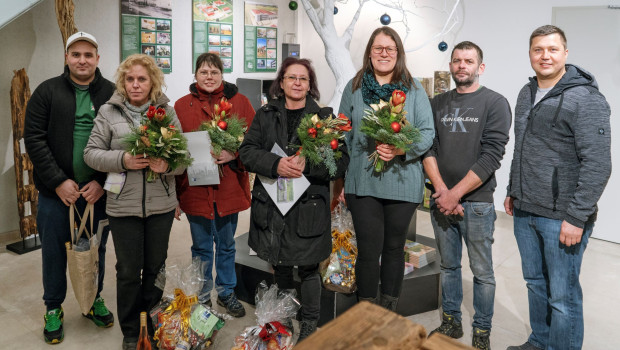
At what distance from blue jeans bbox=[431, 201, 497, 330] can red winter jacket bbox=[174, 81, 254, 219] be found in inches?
45.1

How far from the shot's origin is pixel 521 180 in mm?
2512

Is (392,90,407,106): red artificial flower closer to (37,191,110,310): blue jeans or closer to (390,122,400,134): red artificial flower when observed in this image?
(390,122,400,134): red artificial flower

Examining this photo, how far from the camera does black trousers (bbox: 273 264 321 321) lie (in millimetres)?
2719

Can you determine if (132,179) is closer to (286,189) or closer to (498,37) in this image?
(286,189)

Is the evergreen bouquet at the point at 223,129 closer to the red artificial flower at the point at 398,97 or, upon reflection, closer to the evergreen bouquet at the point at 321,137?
the evergreen bouquet at the point at 321,137

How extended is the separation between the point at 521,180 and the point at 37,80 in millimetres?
4062

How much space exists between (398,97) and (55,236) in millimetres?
2003

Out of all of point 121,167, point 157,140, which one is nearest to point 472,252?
point 157,140

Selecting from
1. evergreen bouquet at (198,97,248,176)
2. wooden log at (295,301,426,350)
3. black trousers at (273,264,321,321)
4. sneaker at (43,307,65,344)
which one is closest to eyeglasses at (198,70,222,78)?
evergreen bouquet at (198,97,248,176)

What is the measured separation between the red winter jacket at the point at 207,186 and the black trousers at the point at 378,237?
0.72m

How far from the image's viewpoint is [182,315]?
2699 mm

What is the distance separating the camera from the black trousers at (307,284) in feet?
8.92

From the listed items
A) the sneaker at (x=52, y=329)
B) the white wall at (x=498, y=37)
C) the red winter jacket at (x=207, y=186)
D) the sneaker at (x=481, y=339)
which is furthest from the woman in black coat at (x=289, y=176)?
the white wall at (x=498, y=37)

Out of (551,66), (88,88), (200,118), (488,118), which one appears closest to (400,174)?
(488,118)
